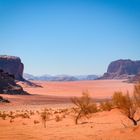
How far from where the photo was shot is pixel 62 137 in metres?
16.8

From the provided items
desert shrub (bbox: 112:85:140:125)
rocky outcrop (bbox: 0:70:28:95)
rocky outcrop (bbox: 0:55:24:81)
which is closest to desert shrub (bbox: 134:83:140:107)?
desert shrub (bbox: 112:85:140:125)

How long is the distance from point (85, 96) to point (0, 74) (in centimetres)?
5612

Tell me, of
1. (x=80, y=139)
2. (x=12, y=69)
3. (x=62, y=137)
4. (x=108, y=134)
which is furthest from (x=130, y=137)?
(x=12, y=69)

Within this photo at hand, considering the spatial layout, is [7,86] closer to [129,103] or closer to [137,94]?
[137,94]

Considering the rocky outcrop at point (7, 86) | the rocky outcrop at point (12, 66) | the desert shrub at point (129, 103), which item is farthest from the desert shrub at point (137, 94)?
the rocky outcrop at point (12, 66)

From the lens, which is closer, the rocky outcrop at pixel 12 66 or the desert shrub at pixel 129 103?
the desert shrub at pixel 129 103

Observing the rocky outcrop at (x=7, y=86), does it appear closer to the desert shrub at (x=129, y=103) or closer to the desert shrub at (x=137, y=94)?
the desert shrub at (x=129, y=103)

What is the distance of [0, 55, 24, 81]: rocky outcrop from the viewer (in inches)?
5501

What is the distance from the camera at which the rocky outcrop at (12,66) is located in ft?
458

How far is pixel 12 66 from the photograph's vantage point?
141 metres

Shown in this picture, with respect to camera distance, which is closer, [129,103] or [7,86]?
[129,103]

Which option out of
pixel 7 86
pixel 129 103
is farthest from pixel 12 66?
pixel 129 103

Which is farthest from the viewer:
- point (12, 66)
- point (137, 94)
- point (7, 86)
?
point (12, 66)

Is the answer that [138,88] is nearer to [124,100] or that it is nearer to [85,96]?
[124,100]
